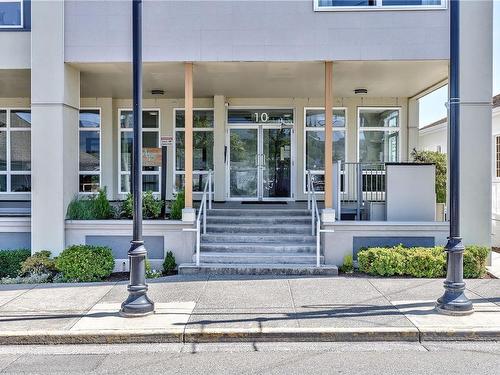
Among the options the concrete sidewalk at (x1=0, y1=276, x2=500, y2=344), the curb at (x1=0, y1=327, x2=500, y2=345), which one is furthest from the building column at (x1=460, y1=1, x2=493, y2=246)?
the curb at (x1=0, y1=327, x2=500, y2=345)

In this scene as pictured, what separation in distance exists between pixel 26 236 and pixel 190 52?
5300 millimetres

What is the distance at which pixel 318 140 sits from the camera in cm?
Result: 1434

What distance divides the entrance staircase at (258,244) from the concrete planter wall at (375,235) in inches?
16.0

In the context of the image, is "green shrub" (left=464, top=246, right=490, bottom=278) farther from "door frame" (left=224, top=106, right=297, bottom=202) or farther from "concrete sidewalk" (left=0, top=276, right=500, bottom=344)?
"door frame" (left=224, top=106, right=297, bottom=202)

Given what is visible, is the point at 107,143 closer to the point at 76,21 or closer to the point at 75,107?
the point at 75,107

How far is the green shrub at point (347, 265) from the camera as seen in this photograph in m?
9.50

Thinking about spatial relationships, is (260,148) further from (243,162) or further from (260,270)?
(260,270)

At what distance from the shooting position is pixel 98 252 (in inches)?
369

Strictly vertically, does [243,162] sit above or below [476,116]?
below

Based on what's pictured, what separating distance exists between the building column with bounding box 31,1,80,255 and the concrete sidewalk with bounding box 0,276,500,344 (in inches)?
66.7

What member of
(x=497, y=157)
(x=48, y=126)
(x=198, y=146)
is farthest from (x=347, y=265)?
(x=497, y=157)

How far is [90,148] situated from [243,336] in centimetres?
1015

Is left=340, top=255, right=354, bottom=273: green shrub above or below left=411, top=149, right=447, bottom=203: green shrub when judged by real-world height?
below

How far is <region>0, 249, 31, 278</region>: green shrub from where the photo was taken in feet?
31.8
